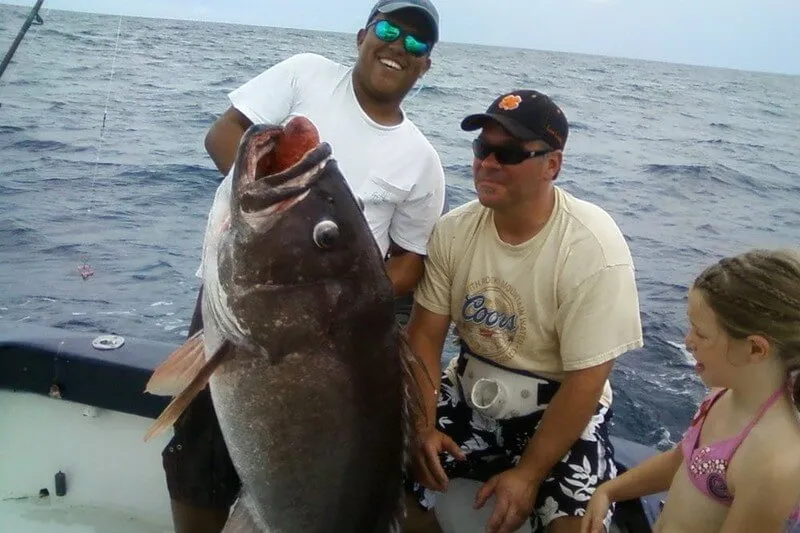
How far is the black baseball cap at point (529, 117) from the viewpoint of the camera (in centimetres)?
295

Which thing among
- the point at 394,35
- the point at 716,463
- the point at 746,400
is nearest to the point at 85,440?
the point at 394,35

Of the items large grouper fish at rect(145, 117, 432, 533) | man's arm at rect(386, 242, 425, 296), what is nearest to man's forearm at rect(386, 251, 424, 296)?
man's arm at rect(386, 242, 425, 296)

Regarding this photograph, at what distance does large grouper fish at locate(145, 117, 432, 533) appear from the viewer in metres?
2.08

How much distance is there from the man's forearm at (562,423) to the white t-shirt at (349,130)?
3.35 ft

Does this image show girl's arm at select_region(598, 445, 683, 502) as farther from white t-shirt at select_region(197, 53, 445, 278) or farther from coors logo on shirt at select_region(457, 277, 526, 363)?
white t-shirt at select_region(197, 53, 445, 278)

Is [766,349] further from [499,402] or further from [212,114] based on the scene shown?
[212,114]

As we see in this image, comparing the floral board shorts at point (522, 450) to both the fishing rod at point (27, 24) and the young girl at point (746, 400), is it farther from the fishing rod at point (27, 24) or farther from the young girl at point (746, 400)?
the fishing rod at point (27, 24)

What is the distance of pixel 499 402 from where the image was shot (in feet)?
10.5

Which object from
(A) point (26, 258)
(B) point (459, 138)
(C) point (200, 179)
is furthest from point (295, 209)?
(B) point (459, 138)

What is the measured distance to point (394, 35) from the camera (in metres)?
3.05

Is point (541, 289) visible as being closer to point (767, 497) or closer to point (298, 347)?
point (767, 497)

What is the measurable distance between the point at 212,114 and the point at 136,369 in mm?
15529

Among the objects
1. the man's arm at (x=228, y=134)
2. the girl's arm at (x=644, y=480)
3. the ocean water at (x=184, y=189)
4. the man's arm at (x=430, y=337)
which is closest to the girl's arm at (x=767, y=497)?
the girl's arm at (x=644, y=480)

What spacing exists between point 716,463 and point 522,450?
3.24ft
